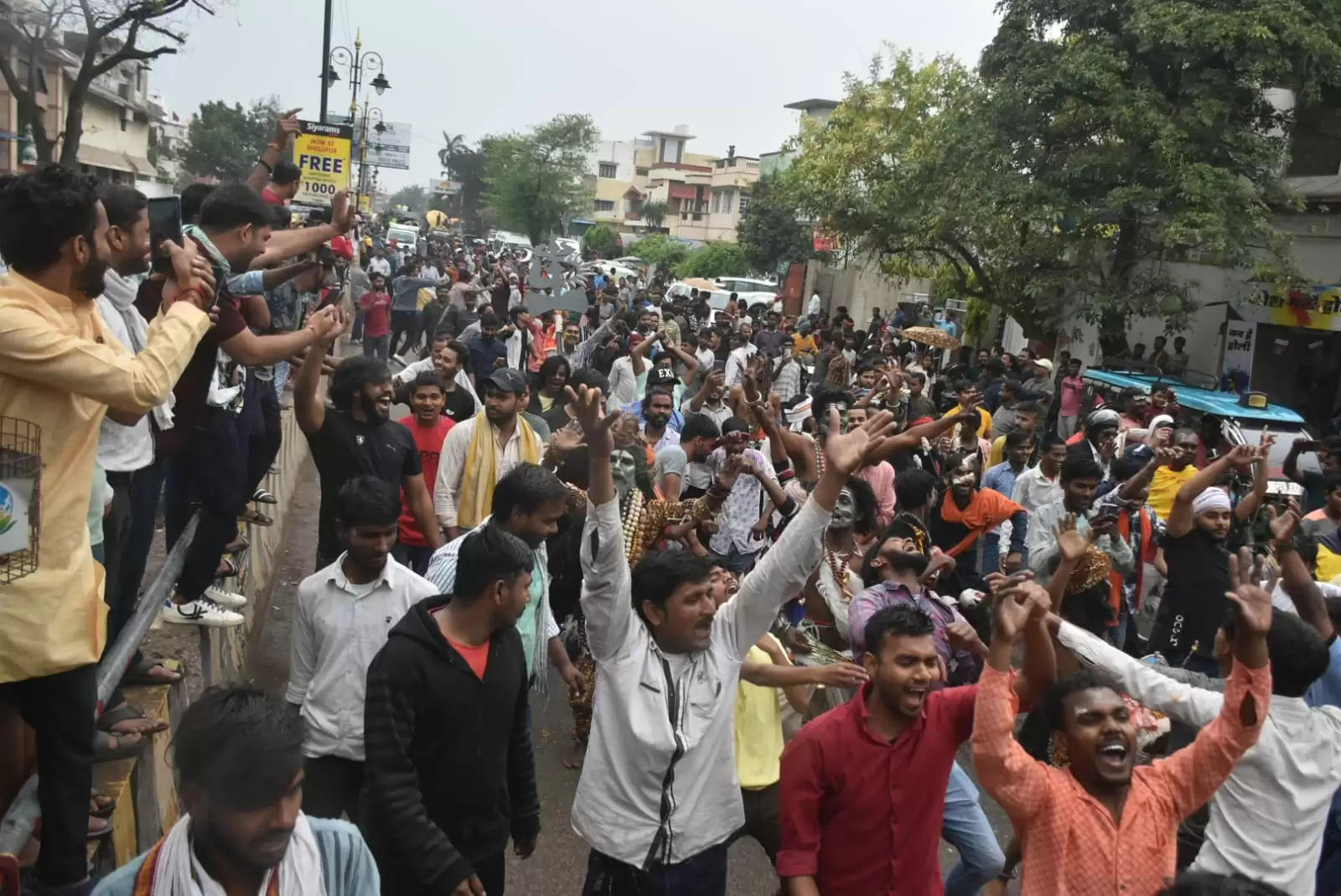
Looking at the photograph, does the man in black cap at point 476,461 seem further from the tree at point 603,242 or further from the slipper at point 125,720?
the tree at point 603,242

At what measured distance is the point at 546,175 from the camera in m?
66.4

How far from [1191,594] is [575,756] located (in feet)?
11.1

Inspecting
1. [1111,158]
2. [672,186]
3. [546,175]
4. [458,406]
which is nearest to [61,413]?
[458,406]

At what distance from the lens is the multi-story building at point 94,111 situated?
99.5 ft

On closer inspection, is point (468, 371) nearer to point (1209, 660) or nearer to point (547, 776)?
point (547, 776)

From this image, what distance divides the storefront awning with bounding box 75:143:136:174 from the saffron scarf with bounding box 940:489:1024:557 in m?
36.0

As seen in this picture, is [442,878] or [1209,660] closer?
[442,878]

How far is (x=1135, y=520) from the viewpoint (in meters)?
7.24

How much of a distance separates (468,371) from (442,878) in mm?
7425

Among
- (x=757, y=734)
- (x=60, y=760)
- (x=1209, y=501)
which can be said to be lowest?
(x=757, y=734)

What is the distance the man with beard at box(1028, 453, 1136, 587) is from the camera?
20.8 ft

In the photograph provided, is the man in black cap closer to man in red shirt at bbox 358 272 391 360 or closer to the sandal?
the sandal

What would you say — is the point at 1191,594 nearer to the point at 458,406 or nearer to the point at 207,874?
the point at 458,406

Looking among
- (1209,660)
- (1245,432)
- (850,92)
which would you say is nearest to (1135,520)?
(1209,660)
